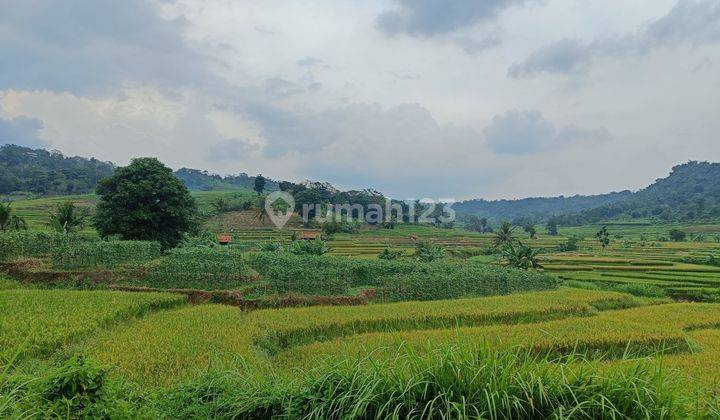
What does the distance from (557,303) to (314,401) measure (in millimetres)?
15081

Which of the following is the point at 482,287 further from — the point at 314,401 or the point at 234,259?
the point at 314,401

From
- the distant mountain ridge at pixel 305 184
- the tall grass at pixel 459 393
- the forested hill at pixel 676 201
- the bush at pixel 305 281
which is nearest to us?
the tall grass at pixel 459 393

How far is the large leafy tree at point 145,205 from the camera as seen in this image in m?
29.6

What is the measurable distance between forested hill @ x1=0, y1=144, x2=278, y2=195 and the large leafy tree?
1450 inches

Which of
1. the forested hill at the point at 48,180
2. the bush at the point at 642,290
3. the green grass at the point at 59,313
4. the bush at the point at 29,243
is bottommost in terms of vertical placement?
the bush at the point at 642,290

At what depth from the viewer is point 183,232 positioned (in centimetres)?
3272

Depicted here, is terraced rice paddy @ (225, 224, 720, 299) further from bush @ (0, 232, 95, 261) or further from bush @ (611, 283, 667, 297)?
bush @ (0, 232, 95, 261)

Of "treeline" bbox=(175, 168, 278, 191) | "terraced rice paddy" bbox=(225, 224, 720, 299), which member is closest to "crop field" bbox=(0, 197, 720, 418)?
"terraced rice paddy" bbox=(225, 224, 720, 299)

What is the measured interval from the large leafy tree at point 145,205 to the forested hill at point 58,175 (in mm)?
36828

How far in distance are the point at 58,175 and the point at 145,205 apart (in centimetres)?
8112

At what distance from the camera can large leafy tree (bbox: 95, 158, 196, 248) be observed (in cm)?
2959

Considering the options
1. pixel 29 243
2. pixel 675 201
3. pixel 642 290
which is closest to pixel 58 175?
pixel 29 243

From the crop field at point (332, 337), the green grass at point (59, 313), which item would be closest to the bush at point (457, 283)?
the crop field at point (332, 337)

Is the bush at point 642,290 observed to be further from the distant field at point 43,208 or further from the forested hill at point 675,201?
the forested hill at point 675,201
